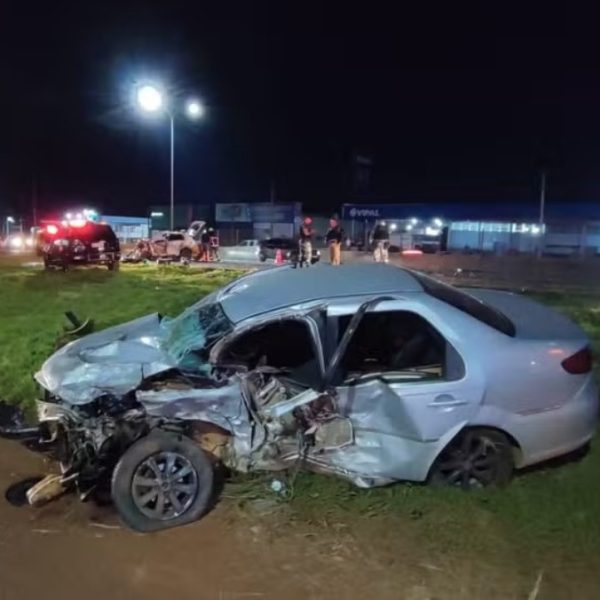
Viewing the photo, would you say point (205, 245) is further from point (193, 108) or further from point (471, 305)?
point (471, 305)

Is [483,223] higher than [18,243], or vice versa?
[483,223]

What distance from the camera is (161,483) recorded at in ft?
15.0

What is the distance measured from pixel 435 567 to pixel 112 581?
5.58 ft

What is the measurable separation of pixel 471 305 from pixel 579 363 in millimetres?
804

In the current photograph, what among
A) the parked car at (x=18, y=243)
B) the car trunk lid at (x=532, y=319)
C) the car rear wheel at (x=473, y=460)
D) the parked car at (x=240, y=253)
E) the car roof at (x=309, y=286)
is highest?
the car roof at (x=309, y=286)

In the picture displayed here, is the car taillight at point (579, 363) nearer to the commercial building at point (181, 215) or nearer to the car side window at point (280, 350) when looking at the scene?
the car side window at point (280, 350)

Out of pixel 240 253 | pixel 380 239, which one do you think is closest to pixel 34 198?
pixel 240 253

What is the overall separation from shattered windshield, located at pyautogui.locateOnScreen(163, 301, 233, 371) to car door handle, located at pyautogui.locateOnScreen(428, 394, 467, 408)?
1.40 metres

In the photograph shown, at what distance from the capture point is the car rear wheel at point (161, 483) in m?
4.50

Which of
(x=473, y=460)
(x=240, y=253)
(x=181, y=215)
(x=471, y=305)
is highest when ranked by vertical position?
(x=181, y=215)

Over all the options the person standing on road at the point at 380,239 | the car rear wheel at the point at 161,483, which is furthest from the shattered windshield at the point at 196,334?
the person standing on road at the point at 380,239

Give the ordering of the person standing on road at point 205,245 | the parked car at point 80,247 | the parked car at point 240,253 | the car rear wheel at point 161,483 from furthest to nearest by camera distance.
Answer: the parked car at point 240,253
the person standing on road at point 205,245
the parked car at point 80,247
the car rear wheel at point 161,483

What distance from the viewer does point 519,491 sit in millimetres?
4793

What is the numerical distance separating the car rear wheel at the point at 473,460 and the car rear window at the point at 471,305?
70 cm
